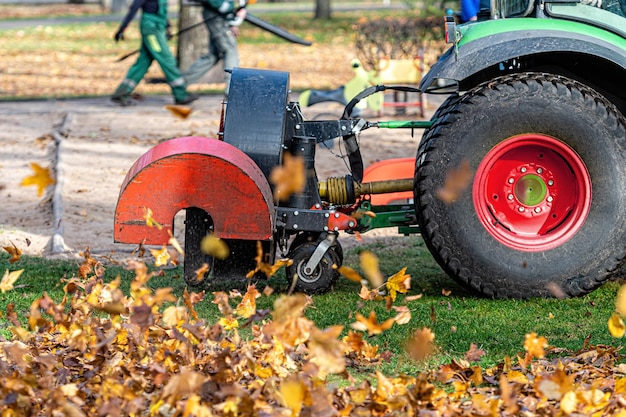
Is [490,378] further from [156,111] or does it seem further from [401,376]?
[156,111]

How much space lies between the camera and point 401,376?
386 cm

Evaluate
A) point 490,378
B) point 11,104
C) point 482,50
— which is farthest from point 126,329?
point 11,104

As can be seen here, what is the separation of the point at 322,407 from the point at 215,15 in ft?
34.3

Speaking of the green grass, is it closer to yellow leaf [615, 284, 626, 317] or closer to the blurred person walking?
yellow leaf [615, 284, 626, 317]

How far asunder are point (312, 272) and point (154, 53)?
8366 millimetres

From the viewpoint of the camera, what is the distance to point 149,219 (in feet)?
16.2

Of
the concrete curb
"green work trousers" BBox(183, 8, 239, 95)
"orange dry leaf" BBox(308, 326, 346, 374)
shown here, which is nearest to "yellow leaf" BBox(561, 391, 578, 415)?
"orange dry leaf" BBox(308, 326, 346, 374)

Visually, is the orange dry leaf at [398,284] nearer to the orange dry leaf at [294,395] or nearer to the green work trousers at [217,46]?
the orange dry leaf at [294,395]

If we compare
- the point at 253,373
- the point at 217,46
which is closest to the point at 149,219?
the point at 253,373

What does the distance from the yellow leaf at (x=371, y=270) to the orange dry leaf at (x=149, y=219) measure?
4.66ft

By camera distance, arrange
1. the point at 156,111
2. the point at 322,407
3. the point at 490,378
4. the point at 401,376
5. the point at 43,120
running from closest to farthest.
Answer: the point at 322,407
the point at 401,376
the point at 490,378
the point at 43,120
the point at 156,111

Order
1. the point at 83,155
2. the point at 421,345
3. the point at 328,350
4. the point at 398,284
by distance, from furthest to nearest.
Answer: the point at 83,155 → the point at 398,284 → the point at 421,345 → the point at 328,350

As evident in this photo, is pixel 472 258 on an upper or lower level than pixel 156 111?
upper

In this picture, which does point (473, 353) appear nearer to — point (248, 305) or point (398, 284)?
point (398, 284)
